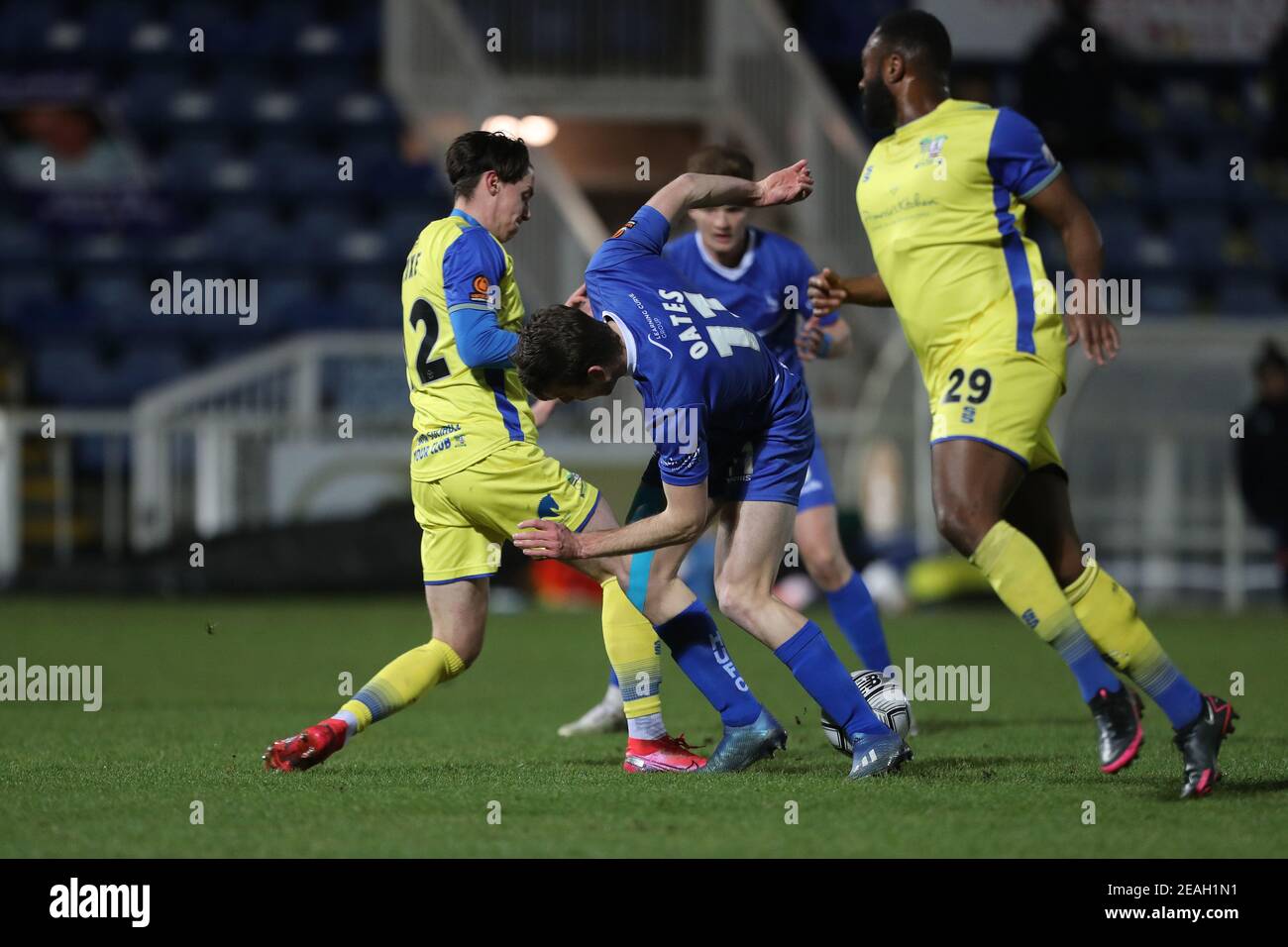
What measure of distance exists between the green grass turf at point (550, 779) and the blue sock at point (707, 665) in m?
0.20

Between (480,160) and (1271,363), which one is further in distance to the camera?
(1271,363)

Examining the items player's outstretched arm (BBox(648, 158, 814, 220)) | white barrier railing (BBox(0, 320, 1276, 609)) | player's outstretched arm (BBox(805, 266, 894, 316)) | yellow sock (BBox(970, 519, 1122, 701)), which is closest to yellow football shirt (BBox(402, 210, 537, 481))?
player's outstretched arm (BBox(648, 158, 814, 220))

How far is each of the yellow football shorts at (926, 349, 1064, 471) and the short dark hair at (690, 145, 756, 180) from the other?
5.23ft

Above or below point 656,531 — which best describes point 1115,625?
below

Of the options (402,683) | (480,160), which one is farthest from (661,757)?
(480,160)

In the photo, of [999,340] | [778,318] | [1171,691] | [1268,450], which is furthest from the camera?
[1268,450]

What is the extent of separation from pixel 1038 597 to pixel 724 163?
7.30ft

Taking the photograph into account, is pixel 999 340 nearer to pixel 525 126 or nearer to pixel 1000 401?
pixel 1000 401

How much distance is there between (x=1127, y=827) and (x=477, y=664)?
561cm

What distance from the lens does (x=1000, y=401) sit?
185 inches

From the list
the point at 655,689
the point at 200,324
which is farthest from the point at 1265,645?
the point at 200,324

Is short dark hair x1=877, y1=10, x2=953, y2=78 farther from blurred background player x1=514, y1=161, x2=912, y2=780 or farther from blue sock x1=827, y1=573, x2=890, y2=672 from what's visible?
blue sock x1=827, y1=573, x2=890, y2=672

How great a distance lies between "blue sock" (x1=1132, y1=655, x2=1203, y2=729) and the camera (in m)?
4.48
